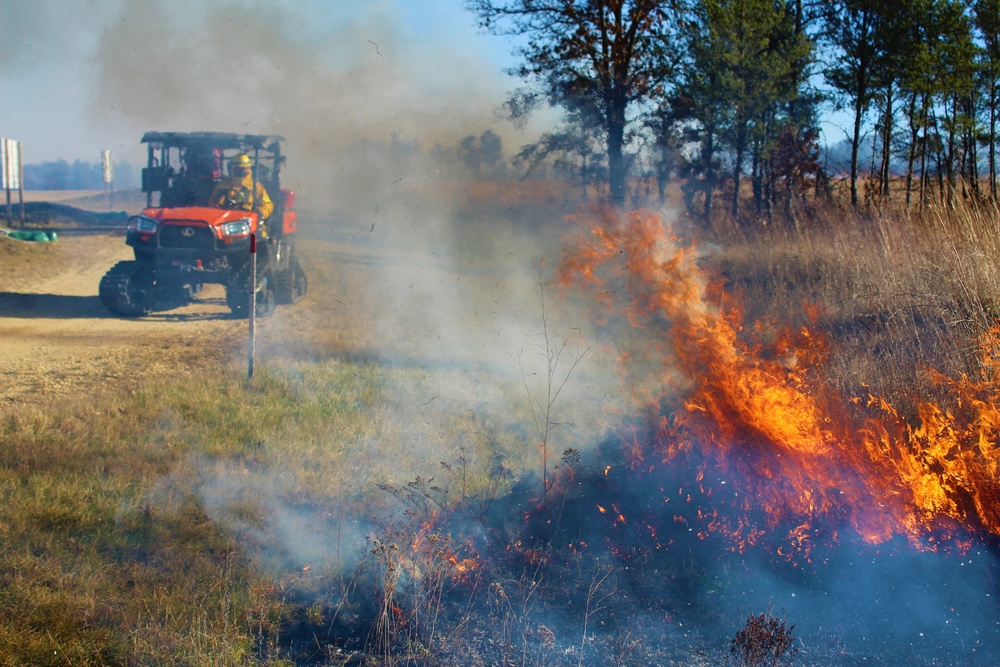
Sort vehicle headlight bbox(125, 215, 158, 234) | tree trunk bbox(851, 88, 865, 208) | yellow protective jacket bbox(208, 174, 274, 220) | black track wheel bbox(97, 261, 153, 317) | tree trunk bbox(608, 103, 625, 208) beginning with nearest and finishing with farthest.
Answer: vehicle headlight bbox(125, 215, 158, 234)
black track wheel bbox(97, 261, 153, 317)
yellow protective jacket bbox(208, 174, 274, 220)
tree trunk bbox(608, 103, 625, 208)
tree trunk bbox(851, 88, 865, 208)

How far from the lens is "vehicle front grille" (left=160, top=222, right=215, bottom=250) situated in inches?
432

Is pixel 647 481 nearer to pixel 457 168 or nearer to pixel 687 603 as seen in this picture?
pixel 687 603

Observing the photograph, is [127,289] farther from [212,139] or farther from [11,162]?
[11,162]

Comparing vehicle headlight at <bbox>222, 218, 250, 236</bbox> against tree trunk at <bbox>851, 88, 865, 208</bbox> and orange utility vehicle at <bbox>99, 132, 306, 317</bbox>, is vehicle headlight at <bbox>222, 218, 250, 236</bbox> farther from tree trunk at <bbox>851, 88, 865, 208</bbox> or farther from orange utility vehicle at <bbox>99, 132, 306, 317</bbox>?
tree trunk at <bbox>851, 88, 865, 208</bbox>

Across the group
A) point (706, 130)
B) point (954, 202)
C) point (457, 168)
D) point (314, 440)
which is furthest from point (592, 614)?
point (706, 130)

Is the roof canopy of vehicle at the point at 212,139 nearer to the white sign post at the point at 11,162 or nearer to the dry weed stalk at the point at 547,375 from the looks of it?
the dry weed stalk at the point at 547,375

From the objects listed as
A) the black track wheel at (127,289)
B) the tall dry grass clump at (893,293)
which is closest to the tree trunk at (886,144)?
the tall dry grass clump at (893,293)

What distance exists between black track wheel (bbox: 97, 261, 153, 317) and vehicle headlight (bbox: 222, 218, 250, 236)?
1.74m

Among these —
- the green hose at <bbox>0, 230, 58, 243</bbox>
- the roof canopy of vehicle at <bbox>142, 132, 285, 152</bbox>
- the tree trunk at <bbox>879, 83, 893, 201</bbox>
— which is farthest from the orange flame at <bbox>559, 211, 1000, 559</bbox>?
the green hose at <bbox>0, 230, 58, 243</bbox>

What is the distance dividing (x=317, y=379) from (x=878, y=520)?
218 inches

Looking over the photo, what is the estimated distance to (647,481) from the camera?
4.44 metres

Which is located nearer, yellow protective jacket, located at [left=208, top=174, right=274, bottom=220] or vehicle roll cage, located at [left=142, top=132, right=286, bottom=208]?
vehicle roll cage, located at [left=142, top=132, right=286, bottom=208]

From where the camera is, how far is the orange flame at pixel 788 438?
389 centimetres

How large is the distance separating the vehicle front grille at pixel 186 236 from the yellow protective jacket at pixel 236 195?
2.67ft
